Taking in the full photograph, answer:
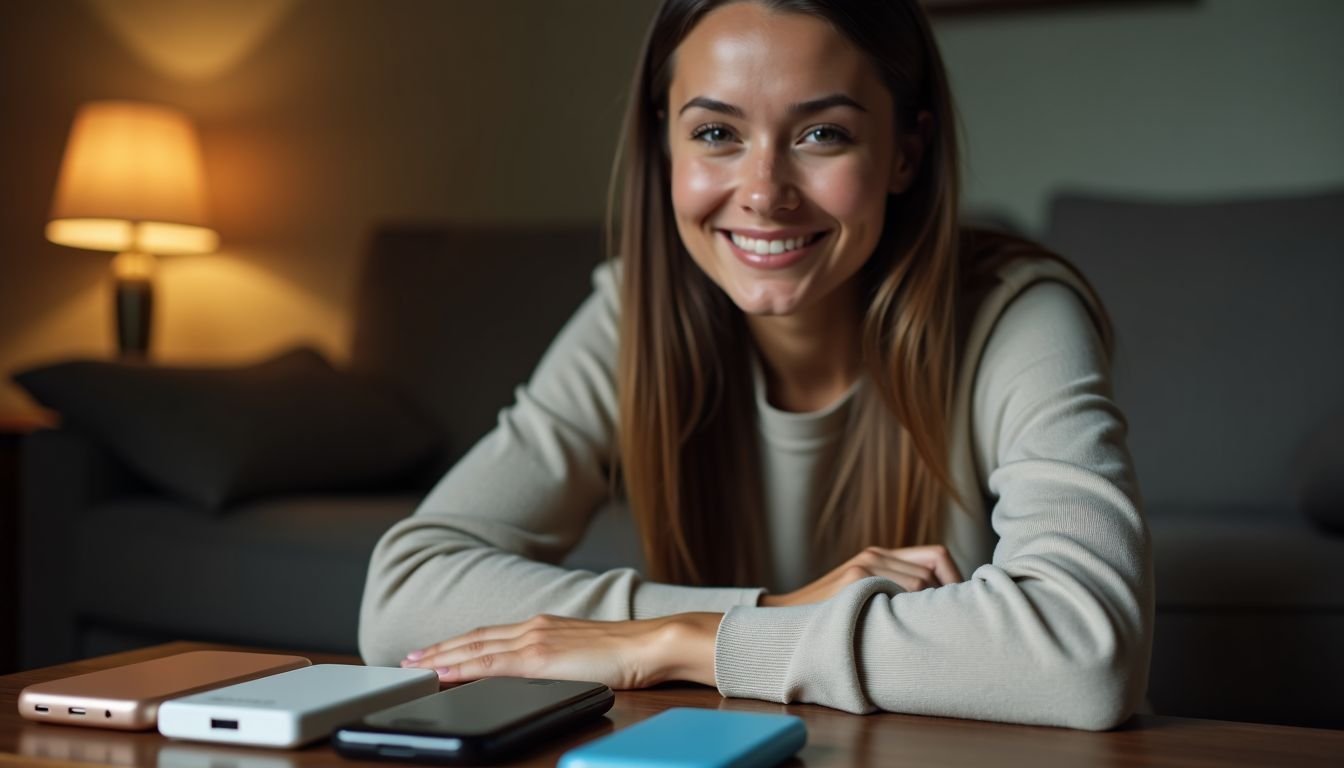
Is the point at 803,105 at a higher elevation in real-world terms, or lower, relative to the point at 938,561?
higher

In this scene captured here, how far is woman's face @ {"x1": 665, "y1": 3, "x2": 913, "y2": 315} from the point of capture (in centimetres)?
116

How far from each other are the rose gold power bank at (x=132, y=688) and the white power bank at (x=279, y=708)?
0.02 meters

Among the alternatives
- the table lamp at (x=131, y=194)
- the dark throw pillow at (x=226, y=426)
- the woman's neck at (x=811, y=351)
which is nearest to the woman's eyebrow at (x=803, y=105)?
the woman's neck at (x=811, y=351)

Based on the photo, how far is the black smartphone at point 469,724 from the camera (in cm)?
67

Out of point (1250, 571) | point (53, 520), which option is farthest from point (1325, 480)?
point (53, 520)

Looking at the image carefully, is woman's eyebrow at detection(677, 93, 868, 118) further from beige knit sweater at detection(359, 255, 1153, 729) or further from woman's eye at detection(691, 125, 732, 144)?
beige knit sweater at detection(359, 255, 1153, 729)

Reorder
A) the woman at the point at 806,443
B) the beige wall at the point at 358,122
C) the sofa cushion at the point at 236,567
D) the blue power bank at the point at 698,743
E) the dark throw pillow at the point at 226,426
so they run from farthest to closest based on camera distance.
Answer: the beige wall at the point at 358,122, the dark throw pillow at the point at 226,426, the sofa cushion at the point at 236,567, the woman at the point at 806,443, the blue power bank at the point at 698,743

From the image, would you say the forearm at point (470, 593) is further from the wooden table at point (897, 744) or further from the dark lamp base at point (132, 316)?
the dark lamp base at point (132, 316)

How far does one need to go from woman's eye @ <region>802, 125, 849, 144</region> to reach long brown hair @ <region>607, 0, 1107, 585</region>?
3.0 inches

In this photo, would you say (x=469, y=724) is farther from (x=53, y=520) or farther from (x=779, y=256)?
(x=53, y=520)

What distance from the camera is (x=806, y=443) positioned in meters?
1.34

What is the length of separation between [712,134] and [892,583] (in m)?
0.47

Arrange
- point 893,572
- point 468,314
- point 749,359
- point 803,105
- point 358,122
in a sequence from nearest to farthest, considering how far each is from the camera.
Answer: point 893,572, point 803,105, point 749,359, point 468,314, point 358,122

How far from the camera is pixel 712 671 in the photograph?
91cm
